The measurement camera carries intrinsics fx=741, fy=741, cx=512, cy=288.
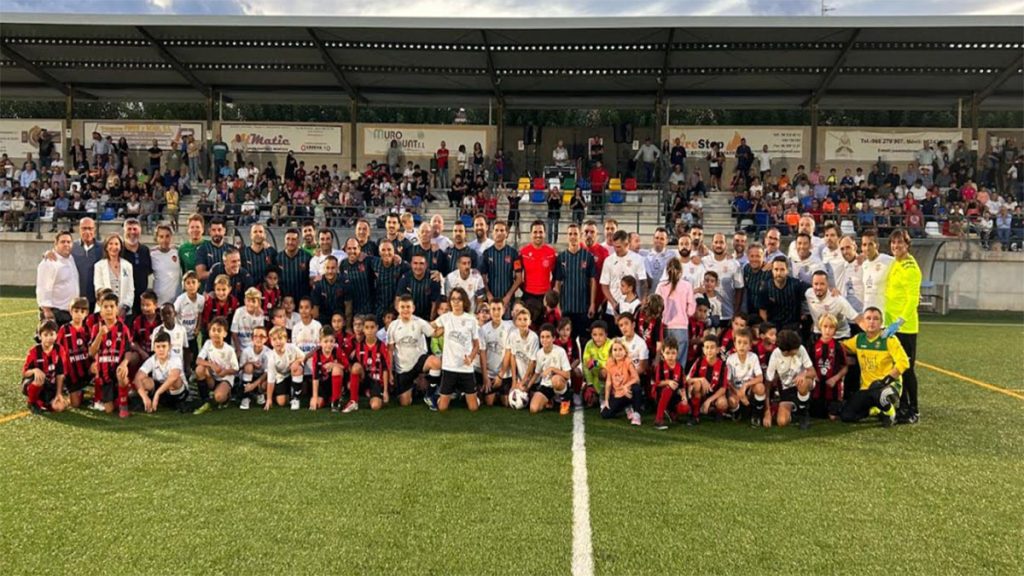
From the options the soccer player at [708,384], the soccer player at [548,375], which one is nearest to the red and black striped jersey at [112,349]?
the soccer player at [548,375]

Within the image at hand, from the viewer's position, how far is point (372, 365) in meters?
7.62

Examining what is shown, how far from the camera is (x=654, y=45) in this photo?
21.3 metres

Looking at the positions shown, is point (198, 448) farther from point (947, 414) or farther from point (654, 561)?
point (947, 414)

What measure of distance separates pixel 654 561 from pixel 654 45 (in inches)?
771

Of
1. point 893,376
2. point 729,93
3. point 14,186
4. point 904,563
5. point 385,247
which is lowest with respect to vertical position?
point 904,563

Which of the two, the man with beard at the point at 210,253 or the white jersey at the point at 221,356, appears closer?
the white jersey at the point at 221,356

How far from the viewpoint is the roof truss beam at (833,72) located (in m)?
20.4

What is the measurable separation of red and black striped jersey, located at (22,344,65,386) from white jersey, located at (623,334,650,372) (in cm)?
554

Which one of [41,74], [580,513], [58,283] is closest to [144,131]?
[41,74]

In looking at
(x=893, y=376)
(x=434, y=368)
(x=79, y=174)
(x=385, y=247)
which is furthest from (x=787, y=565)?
(x=79, y=174)

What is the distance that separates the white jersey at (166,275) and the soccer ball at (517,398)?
4.11 metres

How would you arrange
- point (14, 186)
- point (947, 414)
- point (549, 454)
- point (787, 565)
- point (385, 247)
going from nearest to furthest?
point (787, 565), point (549, 454), point (947, 414), point (385, 247), point (14, 186)

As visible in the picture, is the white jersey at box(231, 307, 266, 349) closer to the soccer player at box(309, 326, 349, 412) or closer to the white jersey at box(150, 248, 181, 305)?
the soccer player at box(309, 326, 349, 412)

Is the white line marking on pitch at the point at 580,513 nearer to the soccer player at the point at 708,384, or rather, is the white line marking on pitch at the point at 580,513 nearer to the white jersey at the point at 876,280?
the soccer player at the point at 708,384
